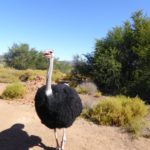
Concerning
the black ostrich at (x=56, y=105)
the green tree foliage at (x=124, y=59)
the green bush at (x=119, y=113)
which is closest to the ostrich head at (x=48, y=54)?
the black ostrich at (x=56, y=105)

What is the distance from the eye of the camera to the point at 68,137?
31.4 ft

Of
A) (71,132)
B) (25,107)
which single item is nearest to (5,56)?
(25,107)

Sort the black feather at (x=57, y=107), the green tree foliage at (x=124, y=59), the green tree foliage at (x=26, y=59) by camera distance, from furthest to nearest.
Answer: the green tree foliage at (x=26, y=59) → the green tree foliage at (x=124, y=59) → the black feather at (x=57, y=107)

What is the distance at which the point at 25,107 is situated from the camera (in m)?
12.3

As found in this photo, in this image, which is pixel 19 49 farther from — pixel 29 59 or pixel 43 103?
pixel 43 103

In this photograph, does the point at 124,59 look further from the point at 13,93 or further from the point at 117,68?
the point at 13,93

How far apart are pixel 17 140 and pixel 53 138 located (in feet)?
2.79

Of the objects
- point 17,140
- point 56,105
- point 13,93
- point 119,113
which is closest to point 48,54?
point 56,105

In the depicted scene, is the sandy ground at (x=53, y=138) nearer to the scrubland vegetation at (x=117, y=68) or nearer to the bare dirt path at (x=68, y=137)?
the bare dirt path at (x=68, y=137)

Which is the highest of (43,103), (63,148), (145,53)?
(145,53)

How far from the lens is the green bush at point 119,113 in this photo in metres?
10.3

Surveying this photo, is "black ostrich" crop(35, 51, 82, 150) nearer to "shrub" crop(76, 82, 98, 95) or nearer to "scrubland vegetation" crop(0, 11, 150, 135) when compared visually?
"scrubland vegetation" crop(0, 11, 150, 135)

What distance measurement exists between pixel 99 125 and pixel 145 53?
698cm

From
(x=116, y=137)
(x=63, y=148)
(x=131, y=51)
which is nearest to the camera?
(x=63, y=148)
